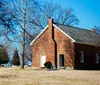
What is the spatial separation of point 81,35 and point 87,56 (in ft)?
13.2

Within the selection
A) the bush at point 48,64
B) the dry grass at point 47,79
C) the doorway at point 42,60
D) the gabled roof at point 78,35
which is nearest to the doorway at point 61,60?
the bush at point 48,64

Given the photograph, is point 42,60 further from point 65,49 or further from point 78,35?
point 78,35

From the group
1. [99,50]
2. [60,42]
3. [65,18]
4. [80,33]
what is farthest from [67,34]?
[65,18]

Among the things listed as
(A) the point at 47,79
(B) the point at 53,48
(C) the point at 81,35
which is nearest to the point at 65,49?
(B) the point at 53,48

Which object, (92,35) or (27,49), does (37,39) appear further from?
(27,49)

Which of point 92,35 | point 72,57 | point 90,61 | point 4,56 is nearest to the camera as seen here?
point 72,57

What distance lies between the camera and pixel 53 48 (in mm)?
48719

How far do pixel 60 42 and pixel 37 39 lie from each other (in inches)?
206

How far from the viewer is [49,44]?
49.4 metres

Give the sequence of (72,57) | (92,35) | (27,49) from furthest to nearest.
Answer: (27,49), (92,35), (72,57)

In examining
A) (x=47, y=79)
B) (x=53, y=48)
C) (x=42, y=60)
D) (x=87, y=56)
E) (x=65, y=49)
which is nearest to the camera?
(x=47, y=79)

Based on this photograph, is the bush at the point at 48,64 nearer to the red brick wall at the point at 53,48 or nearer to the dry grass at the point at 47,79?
the red brick wall at the point at 53,48

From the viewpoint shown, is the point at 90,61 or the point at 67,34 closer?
the point at 67,34

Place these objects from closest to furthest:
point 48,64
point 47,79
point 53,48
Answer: point 47,79 < point 48,64 < point 53,48
